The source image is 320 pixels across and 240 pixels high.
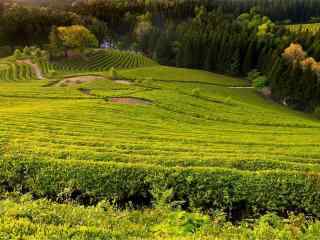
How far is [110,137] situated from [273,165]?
12573 mm

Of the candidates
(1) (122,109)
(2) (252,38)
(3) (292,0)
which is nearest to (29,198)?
(1) (122,109)

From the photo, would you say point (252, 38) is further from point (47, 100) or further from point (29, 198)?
point (29, 198)

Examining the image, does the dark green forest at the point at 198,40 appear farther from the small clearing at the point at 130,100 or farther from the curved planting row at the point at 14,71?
the small clearing at the point at 130,100

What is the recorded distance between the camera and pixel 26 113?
32.9 meters

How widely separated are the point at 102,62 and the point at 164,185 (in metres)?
78.8

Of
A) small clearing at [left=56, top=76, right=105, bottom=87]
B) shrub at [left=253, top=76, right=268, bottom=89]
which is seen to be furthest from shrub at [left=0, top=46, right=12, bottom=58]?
shrub at [left=253, top=76, right=268, bottom=89]

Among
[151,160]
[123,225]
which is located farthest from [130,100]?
[123,225]

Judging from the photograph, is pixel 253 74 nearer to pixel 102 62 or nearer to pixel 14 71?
pixel 102 62

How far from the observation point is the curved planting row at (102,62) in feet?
284

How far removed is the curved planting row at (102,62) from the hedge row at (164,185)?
224 ft

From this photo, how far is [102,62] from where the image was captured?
92.9 meters

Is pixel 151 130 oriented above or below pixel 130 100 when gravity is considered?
below

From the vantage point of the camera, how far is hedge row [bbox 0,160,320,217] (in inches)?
706

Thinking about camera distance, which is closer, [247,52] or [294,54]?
[294,54]
